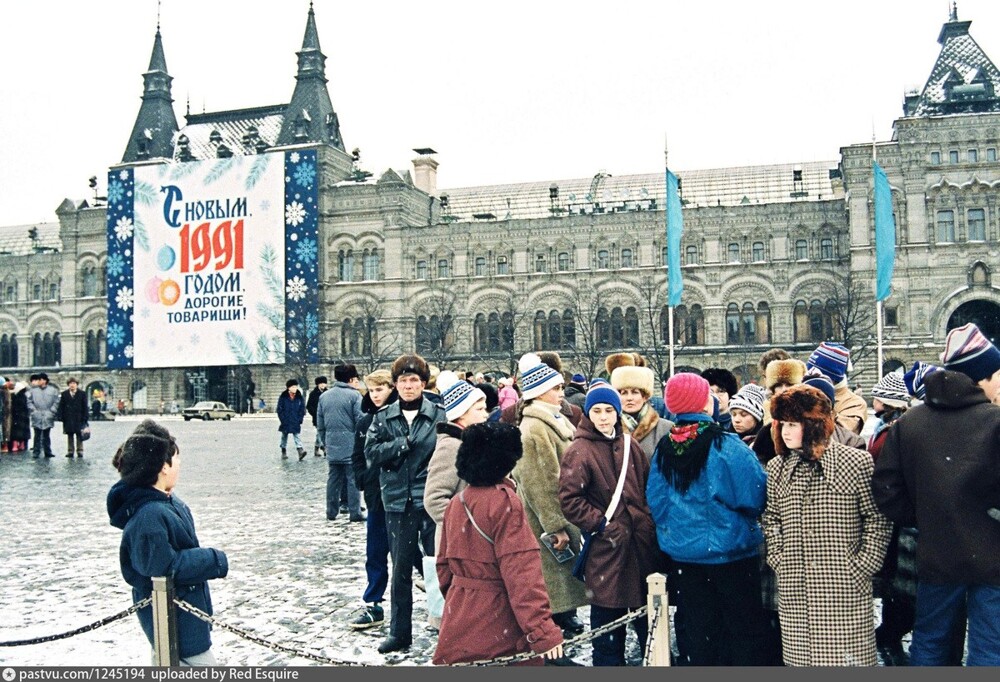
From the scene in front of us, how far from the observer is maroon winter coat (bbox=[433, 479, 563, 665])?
4055mm

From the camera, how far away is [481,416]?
564 centimetres

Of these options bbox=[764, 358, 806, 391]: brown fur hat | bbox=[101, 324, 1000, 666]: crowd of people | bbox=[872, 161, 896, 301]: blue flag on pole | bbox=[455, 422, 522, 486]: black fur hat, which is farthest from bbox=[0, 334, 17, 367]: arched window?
bbox=[455, 422, 522, 486]: black fur hat

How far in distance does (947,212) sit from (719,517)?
38.5 m

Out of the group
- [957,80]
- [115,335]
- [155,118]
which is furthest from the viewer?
[155,118]

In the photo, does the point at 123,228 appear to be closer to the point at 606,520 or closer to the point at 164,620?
the point at 606,520

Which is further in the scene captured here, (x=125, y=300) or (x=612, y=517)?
(x=125, y=300)

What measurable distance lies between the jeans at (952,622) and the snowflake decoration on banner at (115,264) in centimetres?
4777

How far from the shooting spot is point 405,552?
5957 mm

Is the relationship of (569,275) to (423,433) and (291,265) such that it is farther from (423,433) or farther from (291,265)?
(423,433)

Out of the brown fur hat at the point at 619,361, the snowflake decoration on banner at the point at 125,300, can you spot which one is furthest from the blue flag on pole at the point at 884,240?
the snowflake decoration on banner at the point at 125,300

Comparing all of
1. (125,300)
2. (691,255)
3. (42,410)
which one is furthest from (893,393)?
(125,300)

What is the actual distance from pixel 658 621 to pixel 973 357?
2016 mm

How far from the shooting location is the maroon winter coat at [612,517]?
508 centimetres

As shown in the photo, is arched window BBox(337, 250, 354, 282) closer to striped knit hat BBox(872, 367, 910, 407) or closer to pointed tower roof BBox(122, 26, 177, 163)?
pointed tower roof BBox(122, 26, 177, 163)
